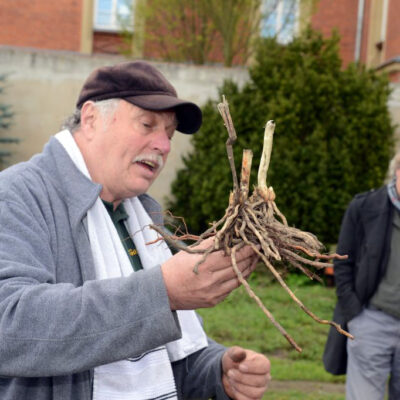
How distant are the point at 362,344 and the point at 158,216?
2.04 m

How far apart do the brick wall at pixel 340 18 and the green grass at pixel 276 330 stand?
33.6 feet

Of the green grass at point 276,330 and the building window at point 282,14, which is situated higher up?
the building window at point 282,14

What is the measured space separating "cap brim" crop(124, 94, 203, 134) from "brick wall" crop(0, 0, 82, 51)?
1385 cm

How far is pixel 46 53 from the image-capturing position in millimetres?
9500

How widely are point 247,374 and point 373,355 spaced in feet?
6.95

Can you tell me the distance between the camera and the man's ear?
203cm

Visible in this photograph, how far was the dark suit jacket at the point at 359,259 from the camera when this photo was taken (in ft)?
12.4

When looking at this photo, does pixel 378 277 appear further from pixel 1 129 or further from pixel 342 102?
pixel 1 129

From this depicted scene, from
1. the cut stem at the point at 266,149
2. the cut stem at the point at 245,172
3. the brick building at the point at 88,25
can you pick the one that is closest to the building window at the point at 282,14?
the brick building at the point at 88,25

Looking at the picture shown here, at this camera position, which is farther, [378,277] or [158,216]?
[378,277]

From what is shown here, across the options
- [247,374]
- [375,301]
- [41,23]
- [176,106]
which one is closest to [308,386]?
[375,301]

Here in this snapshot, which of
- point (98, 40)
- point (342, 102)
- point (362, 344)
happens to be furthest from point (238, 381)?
point (98, 40)

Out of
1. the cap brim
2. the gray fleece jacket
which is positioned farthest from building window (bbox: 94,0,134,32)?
the gray fleece jacket

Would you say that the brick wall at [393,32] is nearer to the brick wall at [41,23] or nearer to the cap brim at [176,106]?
the brick wall at [41,23]
